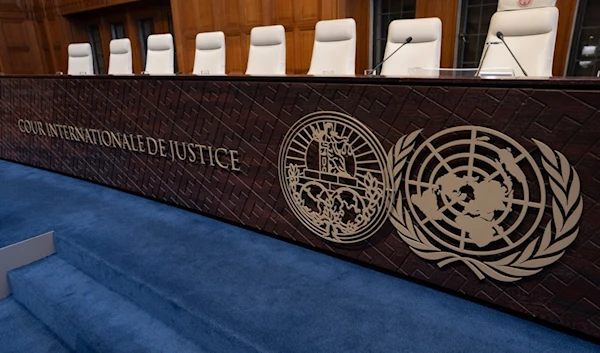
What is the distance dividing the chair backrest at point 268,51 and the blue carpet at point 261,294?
1.63 metres

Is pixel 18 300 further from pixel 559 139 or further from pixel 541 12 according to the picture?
pixel 541 12

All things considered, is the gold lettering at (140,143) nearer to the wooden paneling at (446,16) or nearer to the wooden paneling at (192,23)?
the wooden paneling at (192,23)

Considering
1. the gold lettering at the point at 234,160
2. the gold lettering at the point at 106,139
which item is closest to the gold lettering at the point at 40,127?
the gold lettering at the point at 106,139

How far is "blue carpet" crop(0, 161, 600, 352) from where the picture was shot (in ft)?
3.60

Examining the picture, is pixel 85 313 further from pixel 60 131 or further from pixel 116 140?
pixel 60 131

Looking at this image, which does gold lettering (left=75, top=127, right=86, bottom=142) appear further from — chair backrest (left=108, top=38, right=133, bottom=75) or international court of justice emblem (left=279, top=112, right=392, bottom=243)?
Answer: international court of justice emblem (left=279, top=112, right=392, bottom=243)

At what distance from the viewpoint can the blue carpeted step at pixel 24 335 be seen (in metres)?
1.53

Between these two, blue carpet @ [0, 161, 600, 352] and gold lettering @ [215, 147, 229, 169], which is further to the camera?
gold lettering @ [215, 147, 229, 169]

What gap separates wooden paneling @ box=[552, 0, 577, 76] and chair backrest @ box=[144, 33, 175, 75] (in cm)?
334

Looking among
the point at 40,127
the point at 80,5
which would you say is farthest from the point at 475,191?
the point at 80,5

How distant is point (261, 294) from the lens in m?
1.33

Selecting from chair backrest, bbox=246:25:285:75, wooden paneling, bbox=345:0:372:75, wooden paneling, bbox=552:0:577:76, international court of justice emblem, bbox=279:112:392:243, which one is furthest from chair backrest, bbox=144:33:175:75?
wooden paneling, bbox=552:0:577:76

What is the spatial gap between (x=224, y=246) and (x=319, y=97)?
0.76m

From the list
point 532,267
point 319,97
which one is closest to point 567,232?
point 532,267
